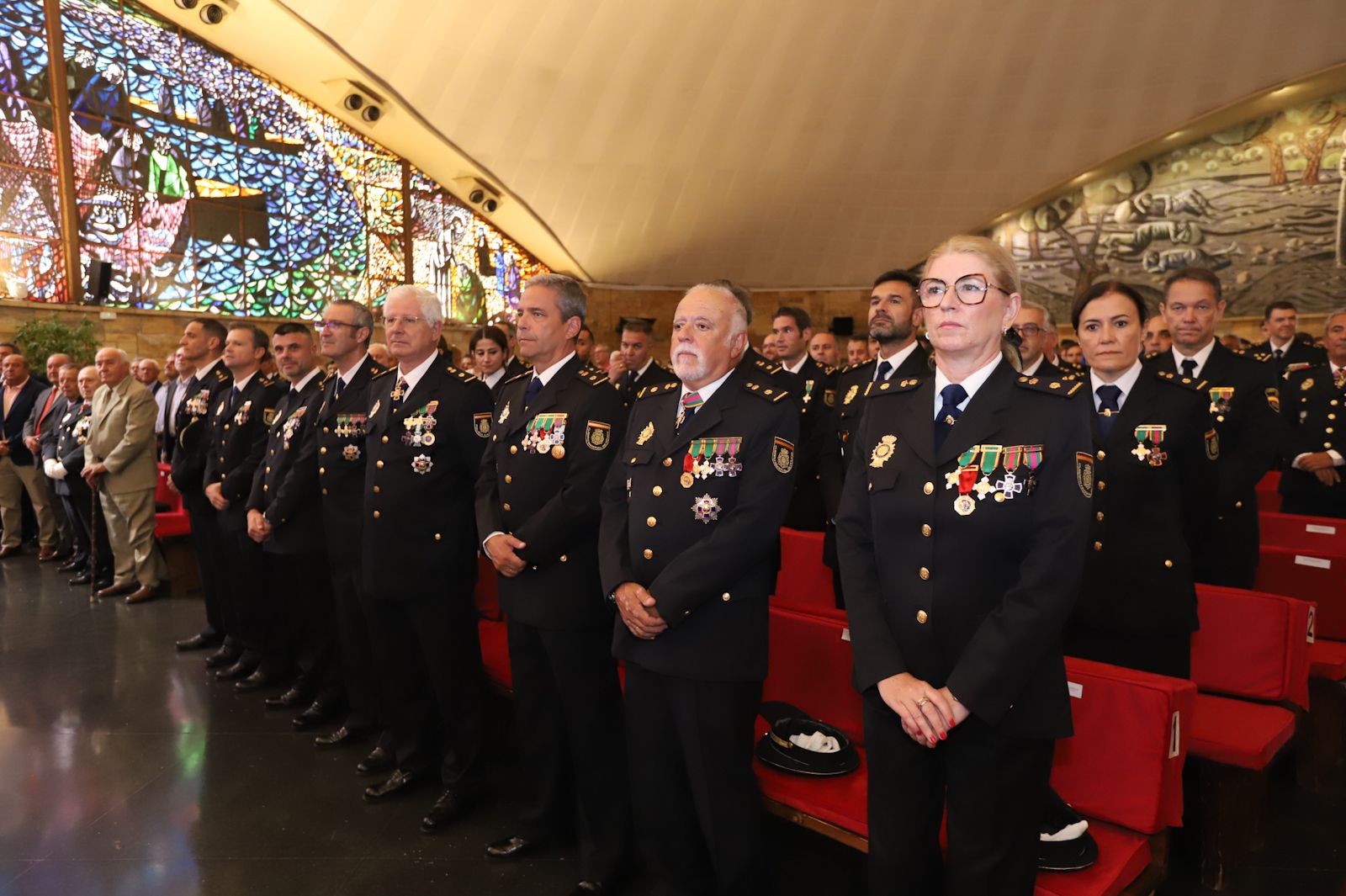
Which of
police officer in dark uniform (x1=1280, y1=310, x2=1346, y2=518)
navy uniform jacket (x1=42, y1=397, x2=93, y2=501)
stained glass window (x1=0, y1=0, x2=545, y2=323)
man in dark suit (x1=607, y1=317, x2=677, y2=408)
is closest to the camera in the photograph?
police officer in dark uniform (x1=1280, y1=310, x2=1346, y2=518)

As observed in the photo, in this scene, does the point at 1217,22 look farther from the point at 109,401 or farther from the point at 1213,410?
the point at 109,401

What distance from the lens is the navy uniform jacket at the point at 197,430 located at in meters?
4.31

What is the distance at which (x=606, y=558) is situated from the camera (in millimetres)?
2113

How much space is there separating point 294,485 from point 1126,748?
117 inches

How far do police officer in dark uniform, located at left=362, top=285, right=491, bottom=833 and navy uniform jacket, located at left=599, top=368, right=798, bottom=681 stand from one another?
2.79 feet

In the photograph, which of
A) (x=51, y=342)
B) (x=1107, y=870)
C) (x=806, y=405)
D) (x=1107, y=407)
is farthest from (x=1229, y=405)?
(x=51, y=342)

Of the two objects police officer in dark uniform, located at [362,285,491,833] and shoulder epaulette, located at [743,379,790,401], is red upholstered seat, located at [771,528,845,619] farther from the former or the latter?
shoulder epaulette, located at [743,379,790,401]

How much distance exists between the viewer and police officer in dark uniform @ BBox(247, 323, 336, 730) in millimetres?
3408

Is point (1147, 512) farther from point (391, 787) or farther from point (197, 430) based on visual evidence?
point (197, 430)

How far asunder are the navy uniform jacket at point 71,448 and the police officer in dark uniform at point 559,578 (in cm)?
476

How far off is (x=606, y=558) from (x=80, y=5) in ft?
42.0

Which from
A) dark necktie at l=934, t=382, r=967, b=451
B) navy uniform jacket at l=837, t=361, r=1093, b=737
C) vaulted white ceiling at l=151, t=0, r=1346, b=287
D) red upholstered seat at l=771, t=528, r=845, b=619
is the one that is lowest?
red upholstered seat at l=771, t=528, r=845, b=619

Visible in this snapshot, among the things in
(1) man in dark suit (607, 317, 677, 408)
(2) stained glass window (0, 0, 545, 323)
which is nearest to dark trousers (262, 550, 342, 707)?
(1) man in dark suit (607, 317, 677, 408)

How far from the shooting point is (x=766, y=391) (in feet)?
6.79
